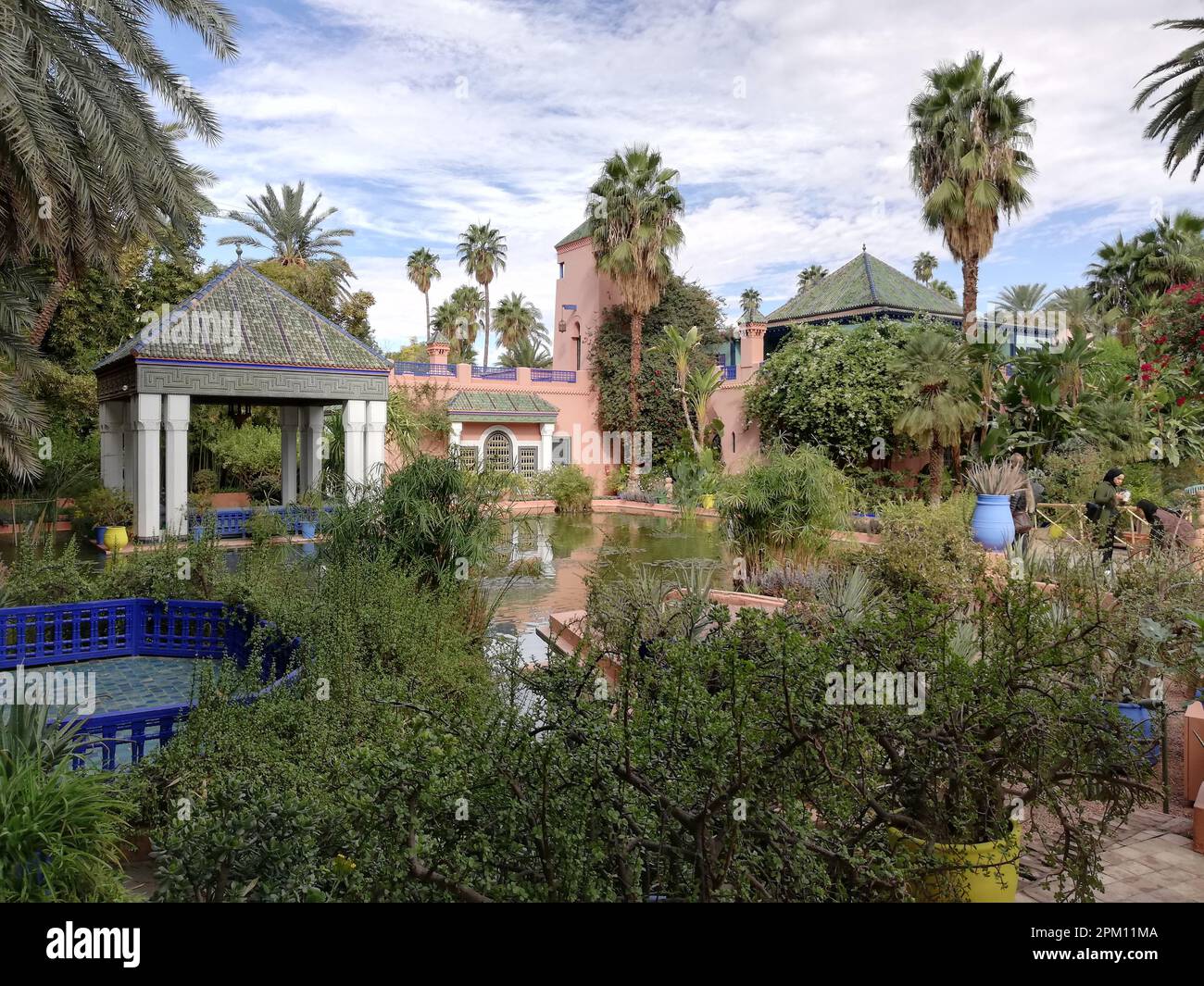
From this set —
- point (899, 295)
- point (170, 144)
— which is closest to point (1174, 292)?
point (899, 295)

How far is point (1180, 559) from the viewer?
7.29m

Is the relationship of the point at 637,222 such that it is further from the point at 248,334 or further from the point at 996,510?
the point at 996,510

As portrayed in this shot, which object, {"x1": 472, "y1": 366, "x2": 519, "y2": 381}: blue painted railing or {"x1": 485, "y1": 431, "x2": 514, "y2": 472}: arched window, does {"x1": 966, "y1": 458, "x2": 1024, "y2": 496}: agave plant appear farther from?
{"x1": 472, "y1": 366, "x2": 519, "y2": 381}: blue painted railing

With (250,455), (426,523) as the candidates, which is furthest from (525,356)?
(426,523)

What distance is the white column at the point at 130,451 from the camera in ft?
61.2

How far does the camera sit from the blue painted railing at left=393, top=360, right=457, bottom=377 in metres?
27.9

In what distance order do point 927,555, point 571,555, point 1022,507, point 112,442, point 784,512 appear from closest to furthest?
1. point 927,555
2. point 784,512
3. point 1022,507
4. point 571,555
5. point 112,442

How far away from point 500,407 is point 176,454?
12654 millimetres

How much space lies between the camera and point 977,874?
3703mm

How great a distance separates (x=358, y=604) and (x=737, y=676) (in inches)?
148

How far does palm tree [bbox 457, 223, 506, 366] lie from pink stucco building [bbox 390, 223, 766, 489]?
14.0 meters

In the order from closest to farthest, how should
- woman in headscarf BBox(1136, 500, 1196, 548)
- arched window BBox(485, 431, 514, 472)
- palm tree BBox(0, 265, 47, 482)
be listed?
woman in headscarf BBox(1136, 500, 1196, 548), palm tree BBox(0, 265, 47, 482), arched window BBox(485, 431, 514, 472)

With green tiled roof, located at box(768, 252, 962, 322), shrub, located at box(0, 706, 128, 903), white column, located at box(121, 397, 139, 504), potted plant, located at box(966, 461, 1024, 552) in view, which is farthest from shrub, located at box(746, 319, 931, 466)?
shrub, located at box(0, 706, 128, 903)
